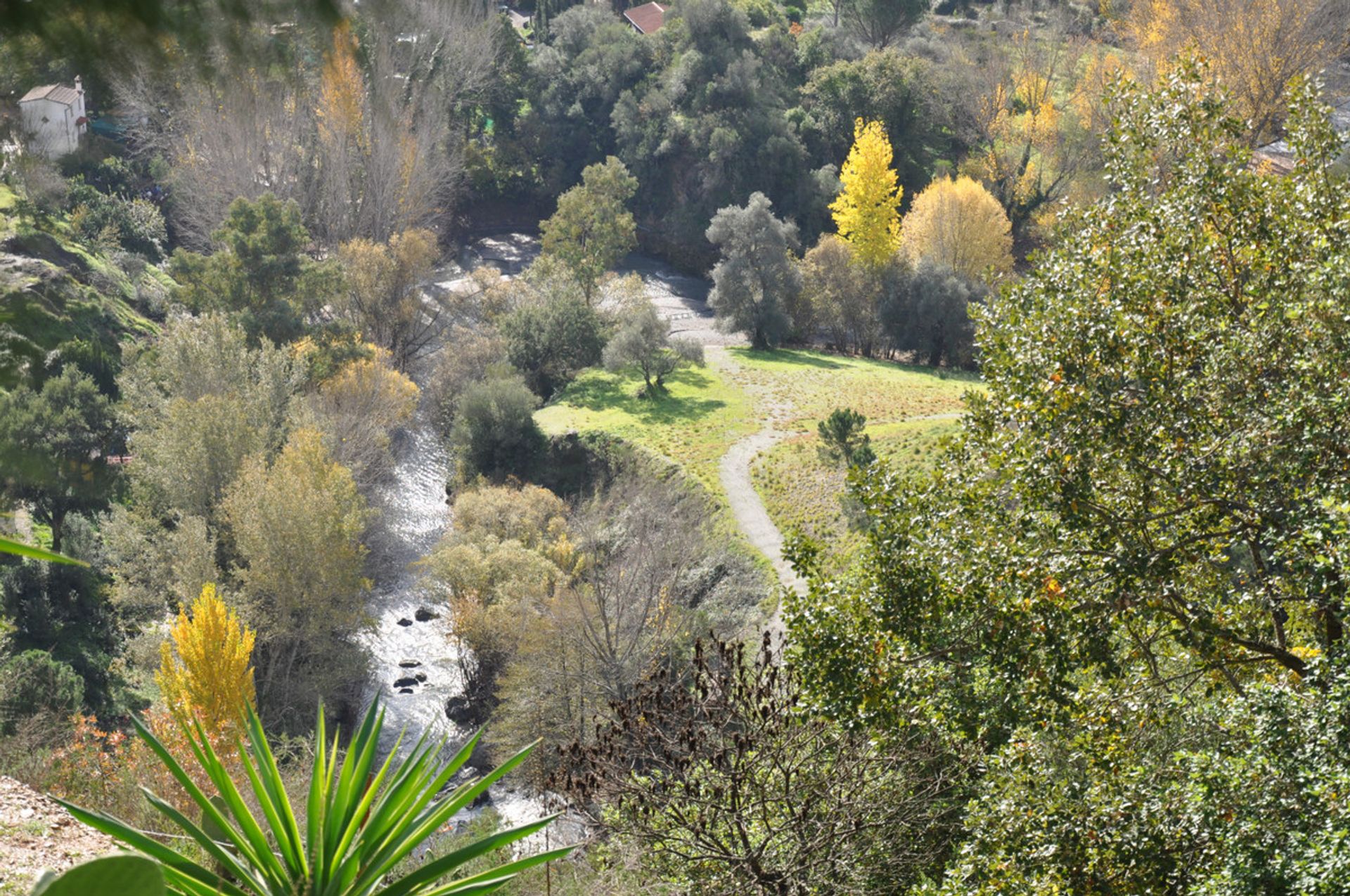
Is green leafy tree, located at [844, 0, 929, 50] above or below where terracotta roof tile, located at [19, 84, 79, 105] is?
above

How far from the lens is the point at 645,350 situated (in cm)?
3534

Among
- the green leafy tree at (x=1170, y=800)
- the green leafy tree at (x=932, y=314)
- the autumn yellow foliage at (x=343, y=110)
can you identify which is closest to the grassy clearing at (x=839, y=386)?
the green leafy tree at (x=932, y=314)

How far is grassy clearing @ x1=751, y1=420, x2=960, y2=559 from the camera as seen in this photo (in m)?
26.3

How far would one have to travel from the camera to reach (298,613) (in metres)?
23.5

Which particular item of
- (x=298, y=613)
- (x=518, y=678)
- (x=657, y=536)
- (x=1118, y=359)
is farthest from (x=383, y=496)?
(x=1118, y=359)

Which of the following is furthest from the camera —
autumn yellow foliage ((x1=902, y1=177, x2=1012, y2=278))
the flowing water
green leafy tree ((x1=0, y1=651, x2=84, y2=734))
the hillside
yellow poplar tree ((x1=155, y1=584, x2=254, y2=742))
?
autumn yellow foliage ((x1=902, y1=177, x2=1012, y2=278))

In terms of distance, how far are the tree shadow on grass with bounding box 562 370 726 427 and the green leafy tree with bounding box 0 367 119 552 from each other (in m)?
13.5

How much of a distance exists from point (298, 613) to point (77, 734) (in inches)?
254

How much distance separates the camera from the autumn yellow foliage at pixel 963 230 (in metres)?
41.6

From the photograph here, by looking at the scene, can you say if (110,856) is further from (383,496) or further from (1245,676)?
(383,496)

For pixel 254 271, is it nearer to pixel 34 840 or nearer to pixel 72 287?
pixel 72 287

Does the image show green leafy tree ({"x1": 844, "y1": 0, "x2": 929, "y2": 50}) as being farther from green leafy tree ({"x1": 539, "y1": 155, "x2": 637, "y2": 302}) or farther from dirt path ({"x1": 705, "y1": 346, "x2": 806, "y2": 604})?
dirt path ({"x1": 705, "y1": 346, "x2": 806, "y2": 604})

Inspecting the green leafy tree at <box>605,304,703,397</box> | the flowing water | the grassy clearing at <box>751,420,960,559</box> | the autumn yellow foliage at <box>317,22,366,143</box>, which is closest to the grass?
the grassy clearing at <box>751,420,960,559</box>

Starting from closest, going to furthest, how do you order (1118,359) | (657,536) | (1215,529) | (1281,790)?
(1281,790) → (1215,529) → (1118,359) → (657,536)
